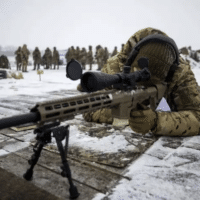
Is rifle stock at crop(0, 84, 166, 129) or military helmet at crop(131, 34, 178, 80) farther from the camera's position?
military helmet at crop(131, 34, 178, 80)

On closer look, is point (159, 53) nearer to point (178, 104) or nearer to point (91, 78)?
point (178, 104)

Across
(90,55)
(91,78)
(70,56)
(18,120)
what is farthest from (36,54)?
(18,120)

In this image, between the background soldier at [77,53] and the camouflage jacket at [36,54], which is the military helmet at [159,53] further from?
the background soldier at [77,53]

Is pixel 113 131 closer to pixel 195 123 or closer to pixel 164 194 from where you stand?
pixel 195 123

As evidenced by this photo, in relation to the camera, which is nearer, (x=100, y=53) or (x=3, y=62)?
(x=3, y=62)

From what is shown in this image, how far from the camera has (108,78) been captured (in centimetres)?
153

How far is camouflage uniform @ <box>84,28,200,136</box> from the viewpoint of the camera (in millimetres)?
2512

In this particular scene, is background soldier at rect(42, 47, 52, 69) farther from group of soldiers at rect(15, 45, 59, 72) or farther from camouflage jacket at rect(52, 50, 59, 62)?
camouflage jacket at rect(52, 50, 59, 62)

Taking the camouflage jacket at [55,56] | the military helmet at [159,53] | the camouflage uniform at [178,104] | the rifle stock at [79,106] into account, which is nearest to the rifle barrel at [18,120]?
the rifle stock at [79,106]

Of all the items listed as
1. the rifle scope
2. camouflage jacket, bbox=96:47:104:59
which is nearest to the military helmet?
the rifle scope

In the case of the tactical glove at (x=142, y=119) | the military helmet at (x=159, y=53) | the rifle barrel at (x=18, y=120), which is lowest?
the tactical glove at (x=142, y=119)

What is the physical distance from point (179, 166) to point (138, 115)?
60 cm

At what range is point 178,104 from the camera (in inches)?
113

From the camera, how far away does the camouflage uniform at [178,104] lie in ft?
8.24
